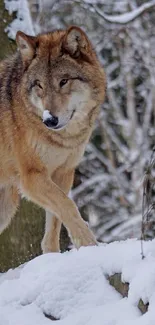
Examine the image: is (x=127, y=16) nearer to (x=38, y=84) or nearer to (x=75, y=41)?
(x=75, y=41)

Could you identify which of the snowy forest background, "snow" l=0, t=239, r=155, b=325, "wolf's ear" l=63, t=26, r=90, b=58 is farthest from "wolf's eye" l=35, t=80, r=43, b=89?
the snowy forest background

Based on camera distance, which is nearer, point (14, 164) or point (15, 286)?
point (15, 286)

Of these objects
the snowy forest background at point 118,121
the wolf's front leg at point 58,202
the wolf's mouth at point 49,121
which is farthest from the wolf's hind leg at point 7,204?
the snowy forest background at point 118,121

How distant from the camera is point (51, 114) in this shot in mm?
6387

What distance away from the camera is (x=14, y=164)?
695 cm

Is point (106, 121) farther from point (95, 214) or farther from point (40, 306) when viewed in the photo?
point (40, 306)

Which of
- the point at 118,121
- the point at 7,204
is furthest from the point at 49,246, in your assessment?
the point at 118,121

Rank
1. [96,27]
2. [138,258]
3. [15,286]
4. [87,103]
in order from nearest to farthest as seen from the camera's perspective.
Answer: [138,258] < [15,286] < [87,103] < [96,27]

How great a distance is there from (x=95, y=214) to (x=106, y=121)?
183 cm

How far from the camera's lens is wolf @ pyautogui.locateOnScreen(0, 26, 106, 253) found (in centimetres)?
656

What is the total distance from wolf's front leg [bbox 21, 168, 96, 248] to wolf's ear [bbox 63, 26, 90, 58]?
0.99m

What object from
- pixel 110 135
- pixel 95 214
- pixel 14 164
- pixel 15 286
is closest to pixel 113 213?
pixel 95 214

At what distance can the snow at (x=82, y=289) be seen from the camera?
4.38 m

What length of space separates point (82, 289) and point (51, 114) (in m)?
1.93
